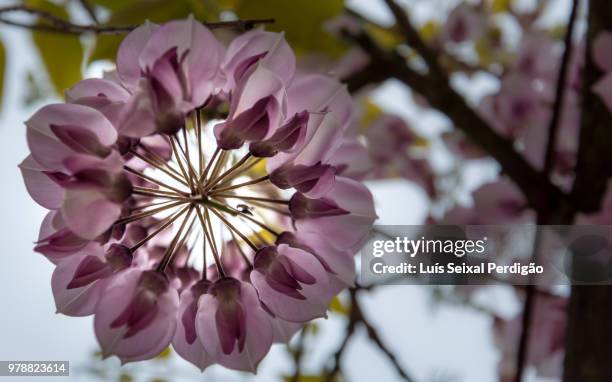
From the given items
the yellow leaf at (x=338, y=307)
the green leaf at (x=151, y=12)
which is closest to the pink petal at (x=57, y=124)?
the green leaf at (x=151, y=12)

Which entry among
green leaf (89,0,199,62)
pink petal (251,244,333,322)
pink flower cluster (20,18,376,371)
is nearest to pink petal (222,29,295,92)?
pink flower cluster (20,18,376,371)

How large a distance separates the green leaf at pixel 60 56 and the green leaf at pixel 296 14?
10.7 inches

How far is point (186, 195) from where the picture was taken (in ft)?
1.52

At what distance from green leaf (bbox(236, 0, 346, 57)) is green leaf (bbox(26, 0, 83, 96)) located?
27 cm

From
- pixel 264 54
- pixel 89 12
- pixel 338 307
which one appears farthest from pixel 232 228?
pixel 338 307

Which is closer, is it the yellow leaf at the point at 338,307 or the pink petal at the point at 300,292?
the pink petal at the point at 300,292

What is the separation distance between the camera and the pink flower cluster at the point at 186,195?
398 mm

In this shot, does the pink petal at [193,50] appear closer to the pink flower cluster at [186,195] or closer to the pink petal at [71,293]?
the pink flower cluster at [186,195]

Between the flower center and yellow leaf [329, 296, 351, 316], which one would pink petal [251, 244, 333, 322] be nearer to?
the flower center

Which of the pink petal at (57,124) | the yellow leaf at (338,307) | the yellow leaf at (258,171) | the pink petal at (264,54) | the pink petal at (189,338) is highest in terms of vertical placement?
the pink petal at (264,54)

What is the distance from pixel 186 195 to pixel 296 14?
1.13ft

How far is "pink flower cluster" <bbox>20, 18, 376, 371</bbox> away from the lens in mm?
398

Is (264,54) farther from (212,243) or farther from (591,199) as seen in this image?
(591,199)

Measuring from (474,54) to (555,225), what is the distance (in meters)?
0.71
